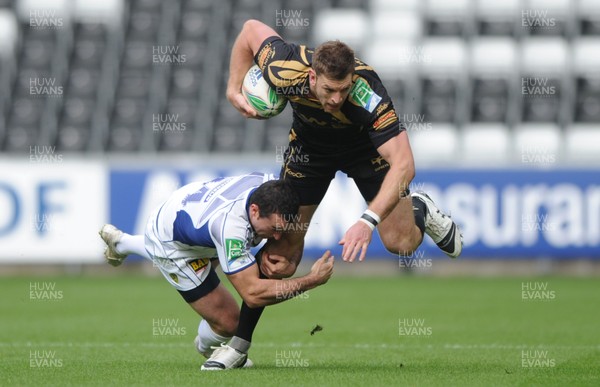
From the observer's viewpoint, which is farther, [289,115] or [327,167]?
[289,115]

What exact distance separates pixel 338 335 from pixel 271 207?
3.56 meters

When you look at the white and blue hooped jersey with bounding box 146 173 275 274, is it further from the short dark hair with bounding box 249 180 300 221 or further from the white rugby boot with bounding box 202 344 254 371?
the white rugby boot with bounding box 202 344 254 371

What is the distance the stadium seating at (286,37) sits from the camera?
20375 millimetres

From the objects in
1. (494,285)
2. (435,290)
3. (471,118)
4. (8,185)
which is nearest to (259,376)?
(435,290)

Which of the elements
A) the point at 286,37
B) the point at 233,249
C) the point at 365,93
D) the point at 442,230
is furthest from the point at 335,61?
the point at 286,37

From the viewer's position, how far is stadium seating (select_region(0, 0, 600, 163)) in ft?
66.8

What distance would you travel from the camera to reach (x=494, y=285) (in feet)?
56.7

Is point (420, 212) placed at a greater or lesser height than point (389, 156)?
lesser

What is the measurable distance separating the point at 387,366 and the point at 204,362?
4.37 ft

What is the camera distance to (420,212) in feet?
31.8

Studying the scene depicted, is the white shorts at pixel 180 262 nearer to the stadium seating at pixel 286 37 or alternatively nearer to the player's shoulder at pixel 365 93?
the player's shoulder at pixel 365 93

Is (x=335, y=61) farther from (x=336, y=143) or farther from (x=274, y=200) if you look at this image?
(x=336, y=143)

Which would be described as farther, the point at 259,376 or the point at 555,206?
the point at 555,206

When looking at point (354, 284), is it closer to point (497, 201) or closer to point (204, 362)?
point (497, 201)
